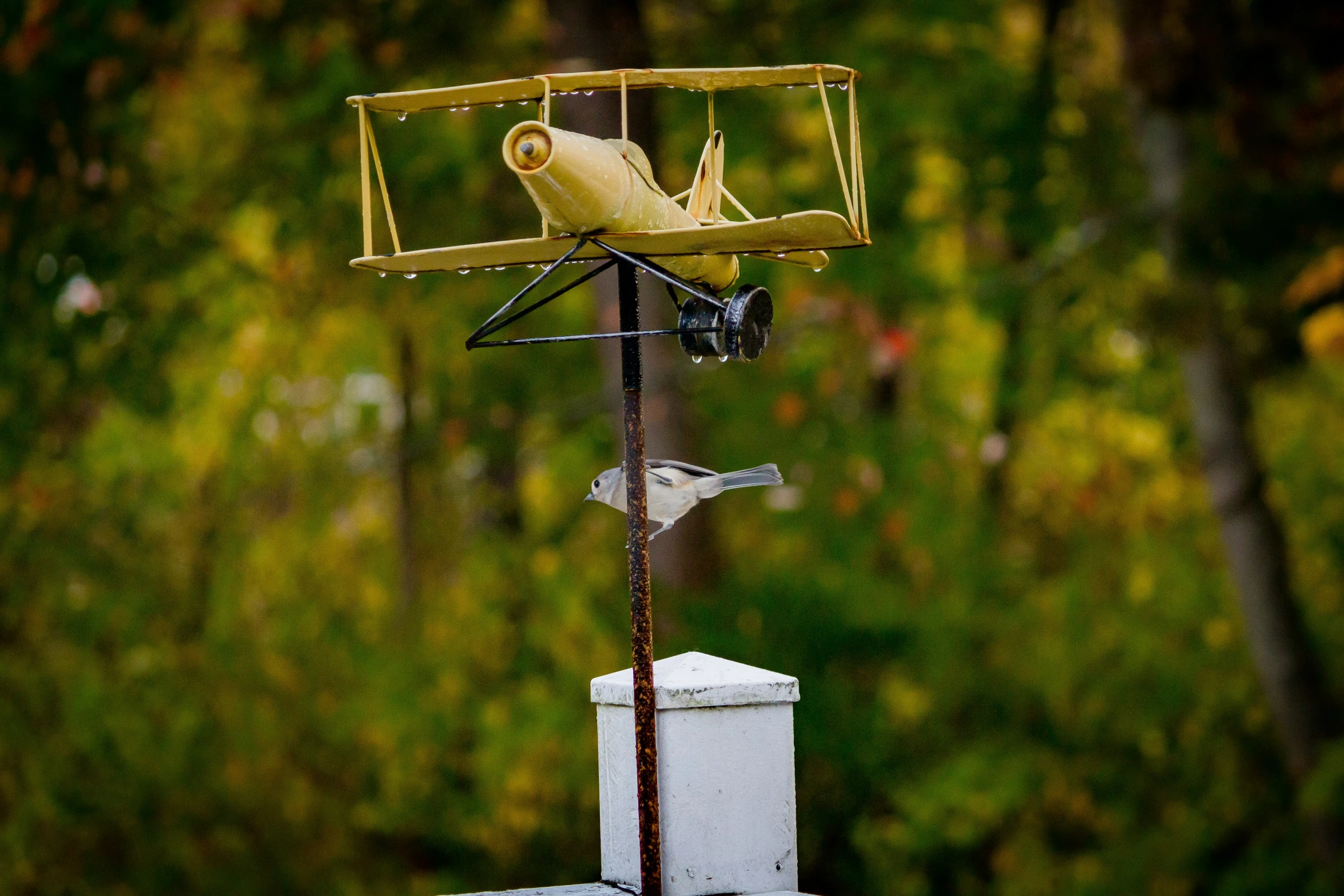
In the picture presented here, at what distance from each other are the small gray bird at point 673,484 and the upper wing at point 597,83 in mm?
651

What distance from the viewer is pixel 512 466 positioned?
9500mm

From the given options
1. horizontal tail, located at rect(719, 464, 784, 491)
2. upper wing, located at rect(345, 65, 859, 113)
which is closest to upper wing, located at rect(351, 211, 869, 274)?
upper wing, located at rect(345, 65, 859, 113)

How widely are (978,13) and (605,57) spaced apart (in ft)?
8.95

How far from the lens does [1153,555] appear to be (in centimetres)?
855

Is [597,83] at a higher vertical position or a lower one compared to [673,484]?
higher

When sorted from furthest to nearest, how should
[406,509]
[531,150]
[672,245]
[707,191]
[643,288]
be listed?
[406,509], [643,288], [707,191], [672,245], [531,150]

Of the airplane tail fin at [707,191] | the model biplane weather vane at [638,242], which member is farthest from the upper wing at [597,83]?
the airplane tail fin at [707,191]

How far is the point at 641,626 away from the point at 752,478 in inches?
13.9

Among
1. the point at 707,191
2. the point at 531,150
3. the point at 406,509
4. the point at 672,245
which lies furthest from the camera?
the point at 406,509

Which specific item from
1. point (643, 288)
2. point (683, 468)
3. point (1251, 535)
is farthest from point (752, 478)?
point (1251, 535)

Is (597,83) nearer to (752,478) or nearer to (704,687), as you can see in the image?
(752,478)

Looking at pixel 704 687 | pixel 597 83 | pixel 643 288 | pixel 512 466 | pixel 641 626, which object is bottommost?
pixel 704 687

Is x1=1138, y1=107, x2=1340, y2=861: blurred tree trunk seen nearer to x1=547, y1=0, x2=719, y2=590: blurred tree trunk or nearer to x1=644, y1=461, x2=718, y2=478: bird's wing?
x1=547, y1=0, x2=719, y2=590: blurred tree trunk

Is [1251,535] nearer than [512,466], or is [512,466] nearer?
[1251,535]
